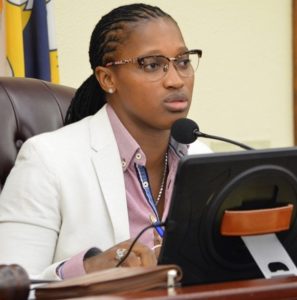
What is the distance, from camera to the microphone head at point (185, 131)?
5.12ft

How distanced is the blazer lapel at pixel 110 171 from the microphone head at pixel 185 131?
0.82 ft

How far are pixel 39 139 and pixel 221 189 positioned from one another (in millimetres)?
726

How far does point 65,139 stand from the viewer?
180 cm

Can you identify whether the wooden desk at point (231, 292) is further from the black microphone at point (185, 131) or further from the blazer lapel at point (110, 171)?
the blazer lapel at point (110, 171)

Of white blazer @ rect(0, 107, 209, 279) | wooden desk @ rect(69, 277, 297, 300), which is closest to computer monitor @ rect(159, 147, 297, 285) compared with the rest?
wooden desk @ rect(69, 277, 297, 300)

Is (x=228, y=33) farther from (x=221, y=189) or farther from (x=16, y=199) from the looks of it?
(x=221, y=189)

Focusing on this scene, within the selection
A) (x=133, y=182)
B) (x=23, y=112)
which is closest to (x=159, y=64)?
(x=133, y=182)

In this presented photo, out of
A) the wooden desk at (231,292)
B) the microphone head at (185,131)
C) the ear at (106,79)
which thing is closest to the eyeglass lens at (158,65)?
the ear at (106,79)

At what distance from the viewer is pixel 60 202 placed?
1709mm

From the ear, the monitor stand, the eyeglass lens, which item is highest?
the eyeglass lens

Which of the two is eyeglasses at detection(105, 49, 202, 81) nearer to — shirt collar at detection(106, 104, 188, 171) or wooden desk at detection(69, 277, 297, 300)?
shirt collar at detection(106, 104, 188, 171)

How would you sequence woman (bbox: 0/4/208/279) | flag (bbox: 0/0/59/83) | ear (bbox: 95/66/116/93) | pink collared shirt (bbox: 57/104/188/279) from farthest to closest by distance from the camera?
flag (bbox: 0/0/59/83), ear (bbox: 95/66/116/93), pink collared shirt (bbox: 57/104/188/279), woman (bbox: 0/4/208/279)

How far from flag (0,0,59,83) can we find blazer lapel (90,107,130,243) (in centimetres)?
59

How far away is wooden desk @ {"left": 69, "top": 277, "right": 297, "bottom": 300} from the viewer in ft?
3.10
